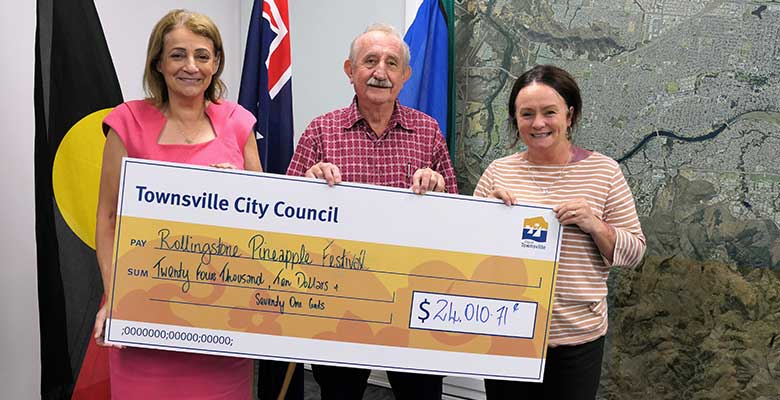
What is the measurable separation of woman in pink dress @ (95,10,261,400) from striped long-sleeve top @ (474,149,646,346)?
85cm

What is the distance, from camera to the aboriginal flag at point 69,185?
208cm

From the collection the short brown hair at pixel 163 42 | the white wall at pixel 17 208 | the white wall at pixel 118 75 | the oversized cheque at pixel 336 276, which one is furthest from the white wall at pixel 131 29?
the oversized cheque at pixel 336 276

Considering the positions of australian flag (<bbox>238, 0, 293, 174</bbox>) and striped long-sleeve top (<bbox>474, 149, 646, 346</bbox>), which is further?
australian flag (<bbox>238, 0, 293, 174</bbox>)

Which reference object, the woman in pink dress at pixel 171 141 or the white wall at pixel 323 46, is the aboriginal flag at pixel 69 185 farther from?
the white wall at pixel 323 46

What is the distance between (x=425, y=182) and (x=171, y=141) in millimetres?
663

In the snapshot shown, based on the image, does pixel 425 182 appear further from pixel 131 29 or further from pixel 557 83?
pixel 131 29

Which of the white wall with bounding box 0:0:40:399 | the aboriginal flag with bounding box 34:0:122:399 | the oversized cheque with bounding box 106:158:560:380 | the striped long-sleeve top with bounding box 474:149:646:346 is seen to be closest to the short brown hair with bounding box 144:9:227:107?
the oversized cheque with bounding box 106:158:560:380

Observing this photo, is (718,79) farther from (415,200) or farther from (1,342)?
(1,342)

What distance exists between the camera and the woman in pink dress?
148 centimetres

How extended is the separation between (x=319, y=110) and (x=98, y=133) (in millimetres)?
→ 1305

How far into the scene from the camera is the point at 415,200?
1518 mm

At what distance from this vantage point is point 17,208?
2.35 meters

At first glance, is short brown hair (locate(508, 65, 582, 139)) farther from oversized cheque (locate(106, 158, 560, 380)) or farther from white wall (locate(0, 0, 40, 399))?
white wall (locate(0, 0, 40, 399))

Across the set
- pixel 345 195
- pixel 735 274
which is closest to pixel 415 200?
pixel 345 195
